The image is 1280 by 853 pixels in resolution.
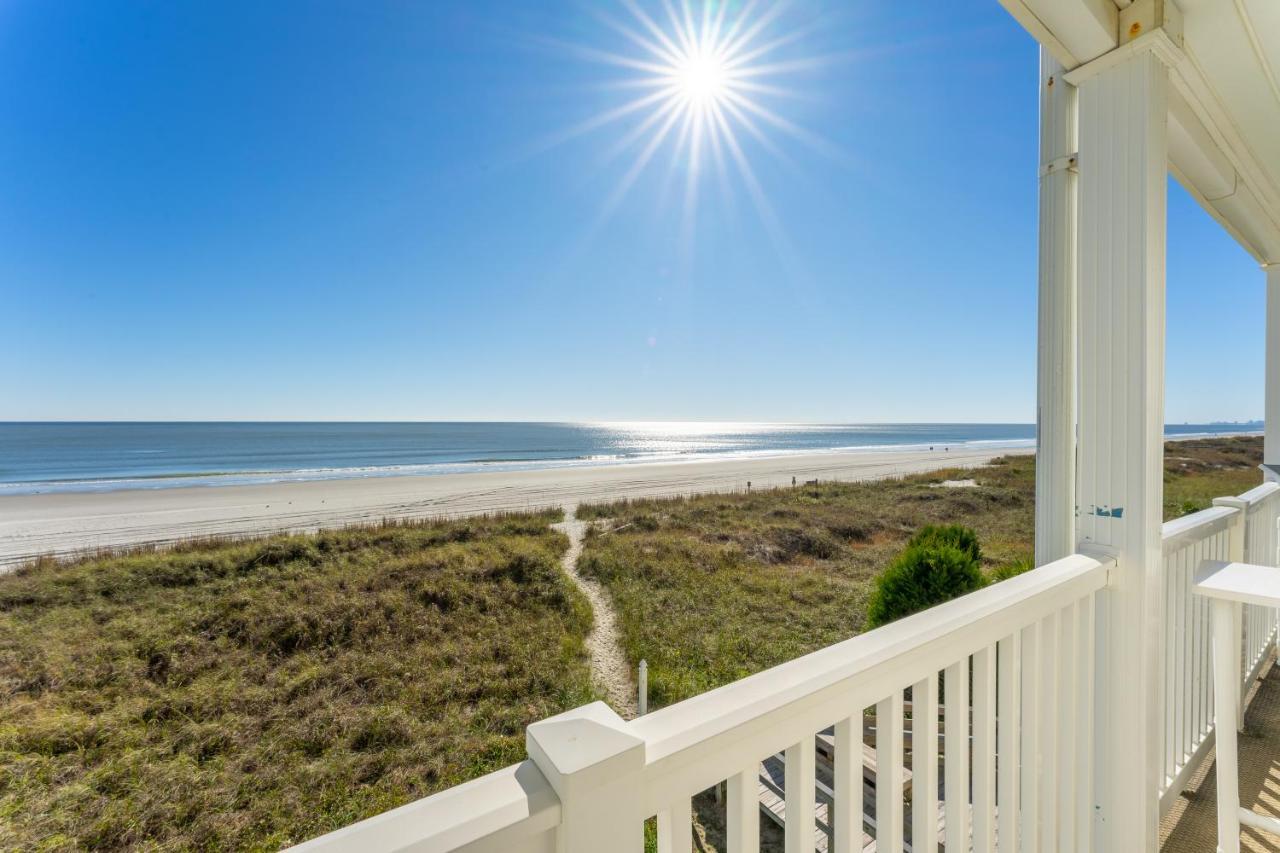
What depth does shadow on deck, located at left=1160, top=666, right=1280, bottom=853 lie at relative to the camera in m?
1.45

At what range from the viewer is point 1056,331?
1.22m

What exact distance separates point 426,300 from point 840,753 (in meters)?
17.8

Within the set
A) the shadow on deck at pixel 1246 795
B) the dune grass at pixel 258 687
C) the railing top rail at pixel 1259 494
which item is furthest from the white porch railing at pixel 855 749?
the dune grass at pixel 258 687

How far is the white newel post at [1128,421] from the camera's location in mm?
1116

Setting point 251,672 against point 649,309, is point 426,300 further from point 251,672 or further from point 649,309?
point 251,672

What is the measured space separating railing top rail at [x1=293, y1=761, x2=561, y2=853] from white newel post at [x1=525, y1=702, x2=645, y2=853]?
2 centimetres

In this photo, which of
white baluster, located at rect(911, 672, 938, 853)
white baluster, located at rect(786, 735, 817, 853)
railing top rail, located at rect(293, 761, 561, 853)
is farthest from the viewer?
white baluster, located at rect(911, 672, 938, 853)

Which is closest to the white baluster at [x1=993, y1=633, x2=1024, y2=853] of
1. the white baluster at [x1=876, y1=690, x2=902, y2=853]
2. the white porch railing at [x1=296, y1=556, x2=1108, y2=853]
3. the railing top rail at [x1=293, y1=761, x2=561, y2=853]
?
the white porch railing at [x1=296, y1=556, x2=1108, y2=853]

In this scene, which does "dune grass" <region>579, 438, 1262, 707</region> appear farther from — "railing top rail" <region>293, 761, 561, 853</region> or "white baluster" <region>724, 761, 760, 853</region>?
"railing top rail" <region>293, 761, 561, 853</region>

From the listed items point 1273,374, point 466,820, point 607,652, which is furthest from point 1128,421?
point 607,652

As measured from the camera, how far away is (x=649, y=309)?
2042cm

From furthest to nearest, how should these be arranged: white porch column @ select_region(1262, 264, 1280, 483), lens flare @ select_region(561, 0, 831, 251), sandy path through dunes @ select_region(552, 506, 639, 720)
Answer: sandy path through dunes @ select_region(552, 506, 639, 720) < lens flare @ select_region(561, 0, 831, 251) < white porch column @ select_region(1262, 264, 1280, 483)

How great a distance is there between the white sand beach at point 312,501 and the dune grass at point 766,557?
332 cm

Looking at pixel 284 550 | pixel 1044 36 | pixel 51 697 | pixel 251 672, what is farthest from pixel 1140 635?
pixel 284 550
